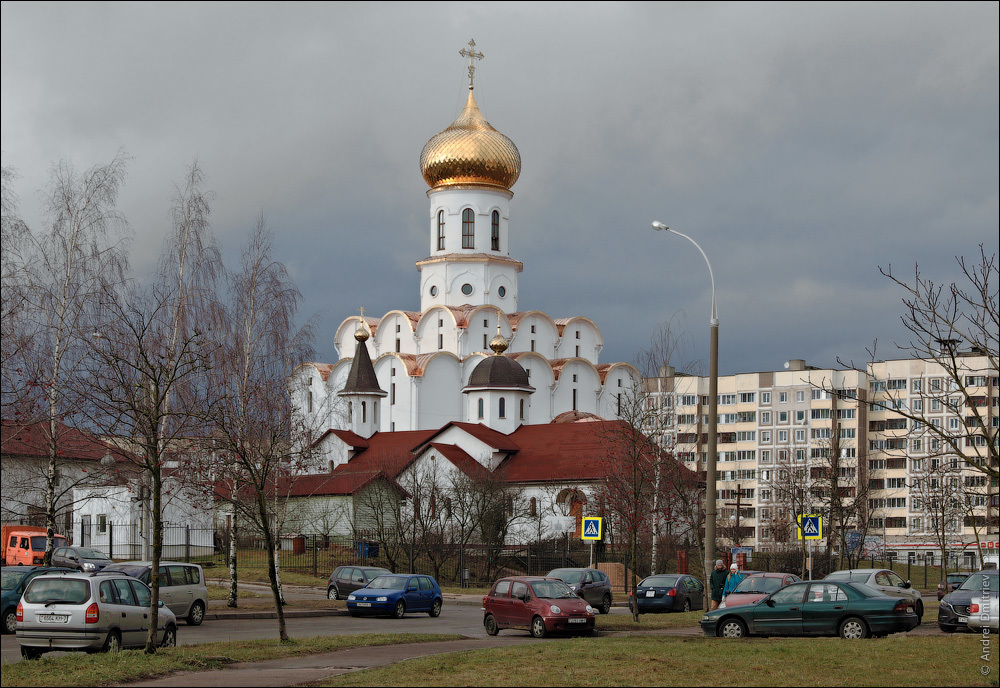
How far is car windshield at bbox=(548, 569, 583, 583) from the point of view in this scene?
1299 inches

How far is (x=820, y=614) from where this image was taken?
2095 centimetres

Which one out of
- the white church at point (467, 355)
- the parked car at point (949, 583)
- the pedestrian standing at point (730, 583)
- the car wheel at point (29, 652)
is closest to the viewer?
the car wheel at point (29, 652)

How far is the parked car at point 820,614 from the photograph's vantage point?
20500 mm

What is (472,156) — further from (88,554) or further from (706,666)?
(706,666)

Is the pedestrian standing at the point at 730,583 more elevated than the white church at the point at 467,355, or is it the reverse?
the white church at the point at 467,355

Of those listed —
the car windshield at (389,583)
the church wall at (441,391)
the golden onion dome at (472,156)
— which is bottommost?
the car windshield at (389,583)

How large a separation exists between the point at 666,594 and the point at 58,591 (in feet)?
60.1

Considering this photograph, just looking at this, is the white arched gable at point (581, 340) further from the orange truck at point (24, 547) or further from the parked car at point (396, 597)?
the parked car at point (396, 597)

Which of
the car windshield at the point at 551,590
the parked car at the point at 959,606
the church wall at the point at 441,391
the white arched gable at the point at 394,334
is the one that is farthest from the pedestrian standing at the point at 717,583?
the white arched gable at the point at 394,334

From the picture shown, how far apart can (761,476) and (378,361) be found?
43860 millimetres

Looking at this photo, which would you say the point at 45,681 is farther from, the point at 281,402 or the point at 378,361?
the point at 378,361

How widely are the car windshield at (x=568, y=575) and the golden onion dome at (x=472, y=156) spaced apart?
45.6m

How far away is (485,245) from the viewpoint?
77.4 meters

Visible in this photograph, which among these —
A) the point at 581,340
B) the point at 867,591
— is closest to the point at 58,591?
the point at 867,591
